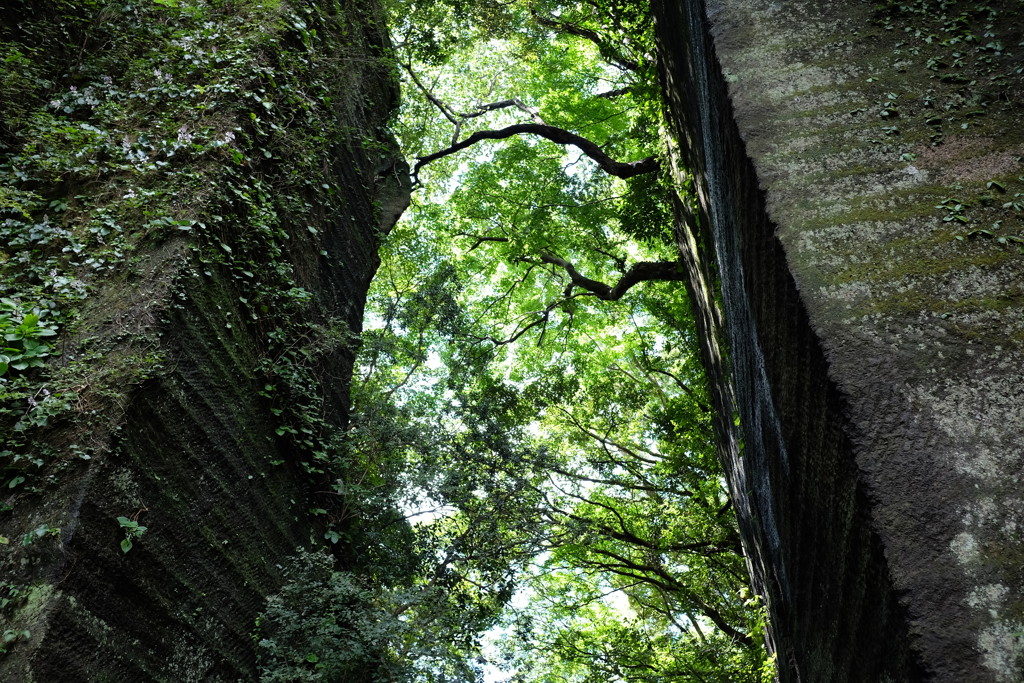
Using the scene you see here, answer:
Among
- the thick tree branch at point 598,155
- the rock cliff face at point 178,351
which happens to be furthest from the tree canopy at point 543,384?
the rock cliff face at point 178,351

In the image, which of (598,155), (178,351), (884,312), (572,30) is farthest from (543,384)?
(884,312)

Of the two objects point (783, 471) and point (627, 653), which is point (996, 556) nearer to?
point (783, 471)

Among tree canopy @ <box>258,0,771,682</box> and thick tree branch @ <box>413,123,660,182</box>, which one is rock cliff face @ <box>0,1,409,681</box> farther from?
thick tree branch @ <box>413,123,660,182</box>

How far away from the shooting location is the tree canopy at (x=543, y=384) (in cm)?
768

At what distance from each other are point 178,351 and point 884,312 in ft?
15.3

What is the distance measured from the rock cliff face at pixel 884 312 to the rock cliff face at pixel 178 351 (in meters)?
3.80

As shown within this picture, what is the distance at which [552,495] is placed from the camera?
1252 centimetres

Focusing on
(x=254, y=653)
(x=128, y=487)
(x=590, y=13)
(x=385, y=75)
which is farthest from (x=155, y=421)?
(x=590, y=13)

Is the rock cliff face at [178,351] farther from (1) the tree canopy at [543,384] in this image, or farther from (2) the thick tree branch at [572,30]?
(2) the thick tree branch at [572,30]

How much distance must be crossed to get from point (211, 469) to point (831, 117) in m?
4.79

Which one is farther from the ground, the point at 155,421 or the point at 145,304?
the point at 145,304

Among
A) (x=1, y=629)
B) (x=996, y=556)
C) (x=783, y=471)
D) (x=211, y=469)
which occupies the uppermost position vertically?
(x=211, y=469)

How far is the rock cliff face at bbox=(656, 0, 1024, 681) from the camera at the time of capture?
68.2 inches

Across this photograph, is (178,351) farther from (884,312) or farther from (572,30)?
(572,30)
